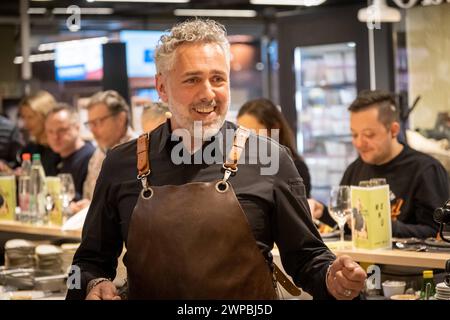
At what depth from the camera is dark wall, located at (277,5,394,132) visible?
8.11 m

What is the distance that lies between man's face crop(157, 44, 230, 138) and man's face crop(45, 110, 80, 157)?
13.8ft

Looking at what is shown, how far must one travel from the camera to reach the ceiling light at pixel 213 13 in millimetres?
13438

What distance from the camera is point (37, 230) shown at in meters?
5.02

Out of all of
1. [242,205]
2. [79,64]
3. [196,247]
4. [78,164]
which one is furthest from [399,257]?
[79,64]

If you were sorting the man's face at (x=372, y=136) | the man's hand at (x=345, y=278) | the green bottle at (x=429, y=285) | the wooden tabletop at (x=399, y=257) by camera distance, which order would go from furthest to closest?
the man's face at (x=372, y=136) < the wooden tabletop at (x=399, y=257) < the green bottle at (x=429, y=285) < the man's hand at (x=345, y=278)

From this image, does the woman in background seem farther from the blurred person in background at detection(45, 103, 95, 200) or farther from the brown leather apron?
the brown leather apron

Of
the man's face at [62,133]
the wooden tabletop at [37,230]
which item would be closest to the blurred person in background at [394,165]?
the wooden tabletop at [37,230]

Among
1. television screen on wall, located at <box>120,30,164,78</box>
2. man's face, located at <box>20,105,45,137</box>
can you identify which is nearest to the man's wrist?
man's face, located at <box>20,105,45,137</box>

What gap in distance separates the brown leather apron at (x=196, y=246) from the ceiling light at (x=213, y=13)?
36.9 ft

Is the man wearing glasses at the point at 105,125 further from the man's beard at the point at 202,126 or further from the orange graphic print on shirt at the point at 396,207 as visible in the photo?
the man's beard at the point at 202,126

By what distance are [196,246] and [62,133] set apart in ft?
14.6

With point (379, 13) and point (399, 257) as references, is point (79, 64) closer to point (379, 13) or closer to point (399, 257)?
point (379, 13)

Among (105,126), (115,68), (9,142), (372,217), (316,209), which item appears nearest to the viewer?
(372,217)

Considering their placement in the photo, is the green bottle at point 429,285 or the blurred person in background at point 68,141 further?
the blurred person in background at point 68,141
